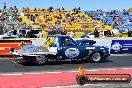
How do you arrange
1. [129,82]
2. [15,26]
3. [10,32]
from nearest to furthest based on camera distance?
[129,82], [10,32], [15,26]

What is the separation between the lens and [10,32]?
3484cm

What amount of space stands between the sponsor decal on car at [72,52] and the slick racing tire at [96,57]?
1.21m

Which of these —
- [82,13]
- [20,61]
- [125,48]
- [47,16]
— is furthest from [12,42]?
[82,13]

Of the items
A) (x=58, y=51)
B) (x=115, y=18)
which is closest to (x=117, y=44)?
(x=58, y=51)

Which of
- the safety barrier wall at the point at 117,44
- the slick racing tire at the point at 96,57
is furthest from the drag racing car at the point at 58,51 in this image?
the safety barrier wall at the point at 117,44

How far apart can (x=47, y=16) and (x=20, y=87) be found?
36.0 metres

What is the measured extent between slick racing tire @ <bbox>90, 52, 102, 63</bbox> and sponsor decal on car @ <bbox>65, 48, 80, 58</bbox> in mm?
1210

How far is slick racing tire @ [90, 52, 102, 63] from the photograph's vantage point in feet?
66.5

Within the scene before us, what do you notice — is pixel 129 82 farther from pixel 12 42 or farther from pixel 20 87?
pixel 12 42

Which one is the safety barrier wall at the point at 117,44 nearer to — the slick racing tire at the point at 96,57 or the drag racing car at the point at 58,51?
the slick racing tire at the point at 96,57

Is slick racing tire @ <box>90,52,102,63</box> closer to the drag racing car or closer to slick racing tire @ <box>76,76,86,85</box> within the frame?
the drag racing car

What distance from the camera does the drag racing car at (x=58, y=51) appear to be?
18.1 m

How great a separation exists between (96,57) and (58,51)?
2645 mm

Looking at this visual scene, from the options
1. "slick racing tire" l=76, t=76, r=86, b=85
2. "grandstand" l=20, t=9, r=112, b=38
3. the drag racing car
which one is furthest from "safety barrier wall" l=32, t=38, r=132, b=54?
"slick racing tire" l=76, t=76, r=86, b=85
